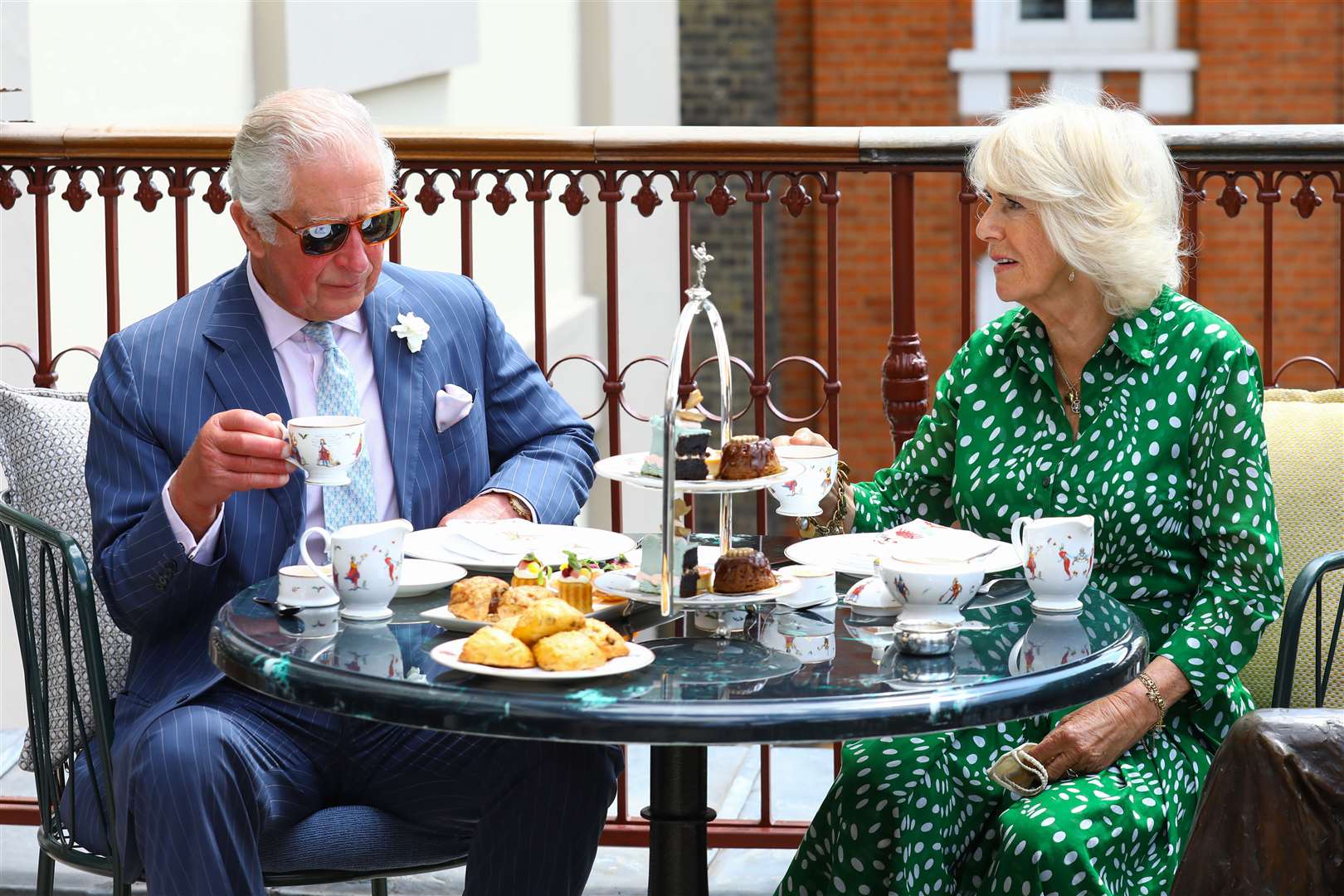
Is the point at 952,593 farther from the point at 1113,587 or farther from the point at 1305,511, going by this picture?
the point at 1305,511

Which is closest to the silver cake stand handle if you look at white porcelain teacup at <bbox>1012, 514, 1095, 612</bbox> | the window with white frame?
white porcelain teacup at <bbox>1012, 514, 1095, 612</bbox>

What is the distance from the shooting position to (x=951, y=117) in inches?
501

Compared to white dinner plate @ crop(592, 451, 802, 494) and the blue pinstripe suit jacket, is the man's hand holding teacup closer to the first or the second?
the blue pinstripe suit jacket

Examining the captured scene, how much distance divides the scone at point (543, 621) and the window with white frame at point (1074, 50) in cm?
1123

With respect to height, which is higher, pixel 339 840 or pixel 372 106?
pixel 372 106

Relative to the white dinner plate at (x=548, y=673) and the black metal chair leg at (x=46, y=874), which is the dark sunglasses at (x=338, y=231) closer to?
the white dinner plate at (x=548, y=673)

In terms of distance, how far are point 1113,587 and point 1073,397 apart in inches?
11.7

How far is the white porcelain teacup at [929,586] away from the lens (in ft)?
6.63

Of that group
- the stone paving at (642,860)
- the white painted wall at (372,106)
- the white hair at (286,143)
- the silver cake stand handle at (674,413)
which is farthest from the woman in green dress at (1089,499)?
the white painted wall at (372,106)

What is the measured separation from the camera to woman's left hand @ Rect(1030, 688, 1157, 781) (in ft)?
7.45

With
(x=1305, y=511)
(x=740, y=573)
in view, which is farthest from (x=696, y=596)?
(x=1305, y=511)

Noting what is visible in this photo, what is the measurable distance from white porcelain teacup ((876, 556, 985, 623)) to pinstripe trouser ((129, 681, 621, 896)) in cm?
49

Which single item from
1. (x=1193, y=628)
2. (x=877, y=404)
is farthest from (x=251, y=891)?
(x=877, y=404)

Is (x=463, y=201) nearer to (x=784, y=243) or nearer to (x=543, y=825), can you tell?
(x=543, y=825)
